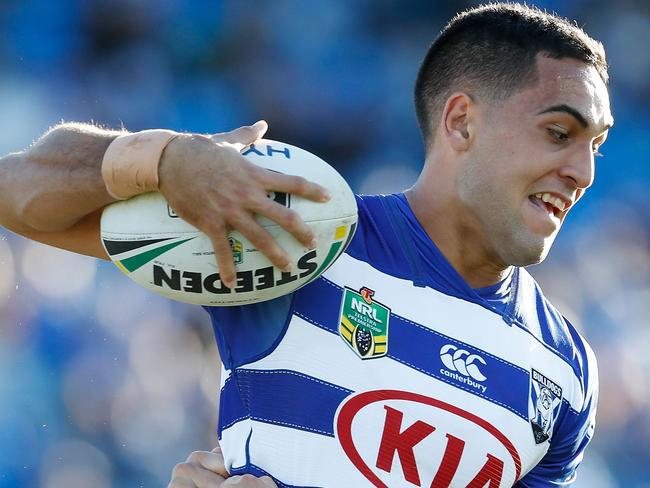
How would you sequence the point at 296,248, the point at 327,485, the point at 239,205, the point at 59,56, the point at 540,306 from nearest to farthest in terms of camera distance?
the point at 239,205, the point at 296,248, the point at 327,485, the point at 540,306, the point at 59,56

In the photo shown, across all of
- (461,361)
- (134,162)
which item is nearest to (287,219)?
(134,162)

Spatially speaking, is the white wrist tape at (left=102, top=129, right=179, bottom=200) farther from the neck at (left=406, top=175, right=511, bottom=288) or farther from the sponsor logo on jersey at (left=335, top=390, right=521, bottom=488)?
the neck at (left=406, top=175, right=511, bottom=288)

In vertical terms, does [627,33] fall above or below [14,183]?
above

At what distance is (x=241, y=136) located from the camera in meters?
2.70

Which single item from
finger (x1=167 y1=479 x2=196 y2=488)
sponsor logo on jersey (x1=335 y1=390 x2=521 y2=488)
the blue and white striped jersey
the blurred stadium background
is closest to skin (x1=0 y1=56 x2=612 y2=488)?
finger (x1=167 y1=479 x2=196 y2=488)

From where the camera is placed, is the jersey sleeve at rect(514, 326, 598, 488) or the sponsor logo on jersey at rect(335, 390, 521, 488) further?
the jersey sleeve at rect(514, 326, 598, 488)

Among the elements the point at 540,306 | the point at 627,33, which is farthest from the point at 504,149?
the point at 627,33

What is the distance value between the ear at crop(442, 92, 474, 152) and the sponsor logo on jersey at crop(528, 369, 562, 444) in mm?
817

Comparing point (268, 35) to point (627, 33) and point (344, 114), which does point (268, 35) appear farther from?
point (627, 33)

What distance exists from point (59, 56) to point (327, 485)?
530 cm

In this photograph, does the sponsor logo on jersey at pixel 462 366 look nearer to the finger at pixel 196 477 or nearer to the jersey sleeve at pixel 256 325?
the jersey sleeve at pixel 256 325

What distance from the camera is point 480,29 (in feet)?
12.0

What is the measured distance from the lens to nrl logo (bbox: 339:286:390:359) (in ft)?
10.1

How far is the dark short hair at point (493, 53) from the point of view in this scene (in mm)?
3426
